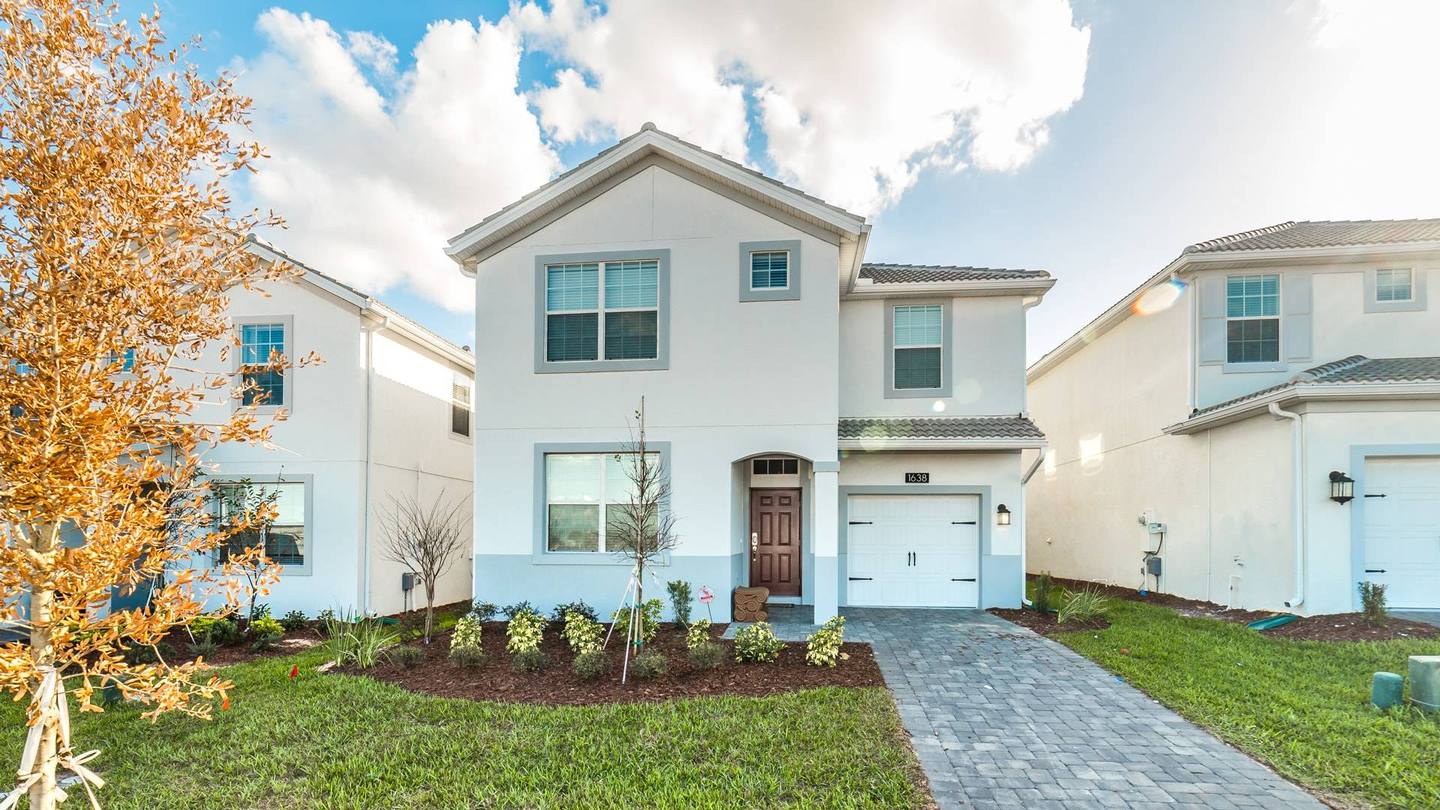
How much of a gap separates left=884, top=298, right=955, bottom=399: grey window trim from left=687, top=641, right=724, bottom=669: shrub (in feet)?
21.4

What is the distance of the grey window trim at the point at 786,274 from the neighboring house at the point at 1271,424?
7.47 meters

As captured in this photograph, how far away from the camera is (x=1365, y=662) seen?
7.49m

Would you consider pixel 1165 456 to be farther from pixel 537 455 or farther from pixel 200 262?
pixel 200 262

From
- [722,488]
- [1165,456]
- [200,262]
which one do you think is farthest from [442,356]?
[1165,456]

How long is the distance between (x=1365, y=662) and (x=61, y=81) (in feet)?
41.0

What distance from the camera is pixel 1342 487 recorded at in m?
9.63

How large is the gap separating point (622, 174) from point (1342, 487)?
472 inches

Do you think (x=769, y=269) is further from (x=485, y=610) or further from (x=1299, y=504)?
(x=1299, y=504)

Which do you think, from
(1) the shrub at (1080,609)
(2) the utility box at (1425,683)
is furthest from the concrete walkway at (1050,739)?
(2) the utility box at (1425,683)

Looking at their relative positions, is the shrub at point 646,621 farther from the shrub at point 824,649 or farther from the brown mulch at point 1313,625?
the brown mulch at point 1313,625

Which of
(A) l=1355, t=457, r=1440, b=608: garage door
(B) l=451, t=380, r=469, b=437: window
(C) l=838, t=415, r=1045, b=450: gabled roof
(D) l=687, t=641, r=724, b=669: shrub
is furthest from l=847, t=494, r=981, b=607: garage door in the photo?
(B) l=451, t=380, r=469, b=437: window

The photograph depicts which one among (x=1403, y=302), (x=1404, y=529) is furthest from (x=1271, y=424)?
(x=1403, y=302)

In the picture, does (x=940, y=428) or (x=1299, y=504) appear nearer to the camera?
(x=1299, y=504)

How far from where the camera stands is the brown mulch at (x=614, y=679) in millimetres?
6648
